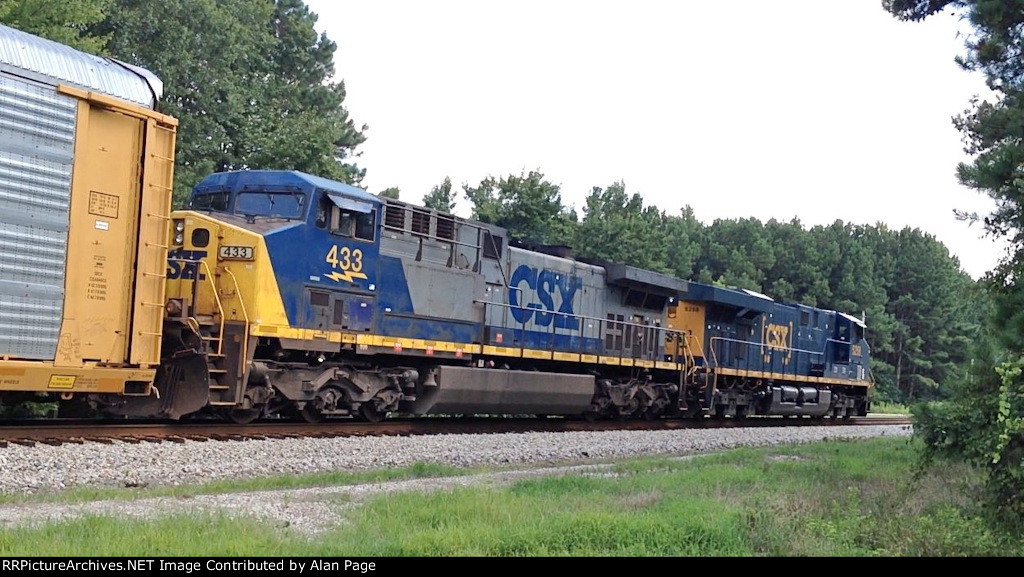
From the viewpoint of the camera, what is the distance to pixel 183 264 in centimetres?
1429

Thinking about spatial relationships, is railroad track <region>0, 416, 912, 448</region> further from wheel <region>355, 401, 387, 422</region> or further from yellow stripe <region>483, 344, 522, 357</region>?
yellow stripe <region>483, 344, 522, 357</region>

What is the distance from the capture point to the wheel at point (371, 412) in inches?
642

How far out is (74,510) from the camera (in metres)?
7.55

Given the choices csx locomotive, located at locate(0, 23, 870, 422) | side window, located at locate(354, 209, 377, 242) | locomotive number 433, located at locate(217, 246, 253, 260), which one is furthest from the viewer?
side window, located at locate(354, 209, 377, 242)

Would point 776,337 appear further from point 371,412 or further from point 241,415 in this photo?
point 241,415

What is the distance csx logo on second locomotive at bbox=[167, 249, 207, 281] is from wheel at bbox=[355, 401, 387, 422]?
362 cm

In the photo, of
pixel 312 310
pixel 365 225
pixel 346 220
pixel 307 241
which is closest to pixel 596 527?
pixel 312 310

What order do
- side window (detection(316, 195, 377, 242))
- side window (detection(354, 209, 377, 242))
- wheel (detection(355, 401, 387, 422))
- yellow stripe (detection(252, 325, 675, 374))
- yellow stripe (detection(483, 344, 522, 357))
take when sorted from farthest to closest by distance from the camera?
yellow stripe (detection(483, 344, 522, 357)), wheel (detection(355, 401, 387, 422)), side window (detection(354, 209, 377, 242)), side window (detection(316, 195, 377, 242)), yellow stripe (detection(252, 325, 675, 374))

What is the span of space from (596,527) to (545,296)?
12920 millimetres

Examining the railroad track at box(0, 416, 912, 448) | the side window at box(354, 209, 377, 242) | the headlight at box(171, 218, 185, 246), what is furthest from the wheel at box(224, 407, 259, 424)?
the side window at box(354, 209, 377, 242)

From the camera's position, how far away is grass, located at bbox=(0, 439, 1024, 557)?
20.5 ft

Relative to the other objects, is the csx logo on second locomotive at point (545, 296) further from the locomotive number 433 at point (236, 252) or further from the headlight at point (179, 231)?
the headlight at point (179, 231)

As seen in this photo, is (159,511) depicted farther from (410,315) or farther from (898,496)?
(410,315)

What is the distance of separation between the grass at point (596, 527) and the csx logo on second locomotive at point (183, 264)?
6.79 m
